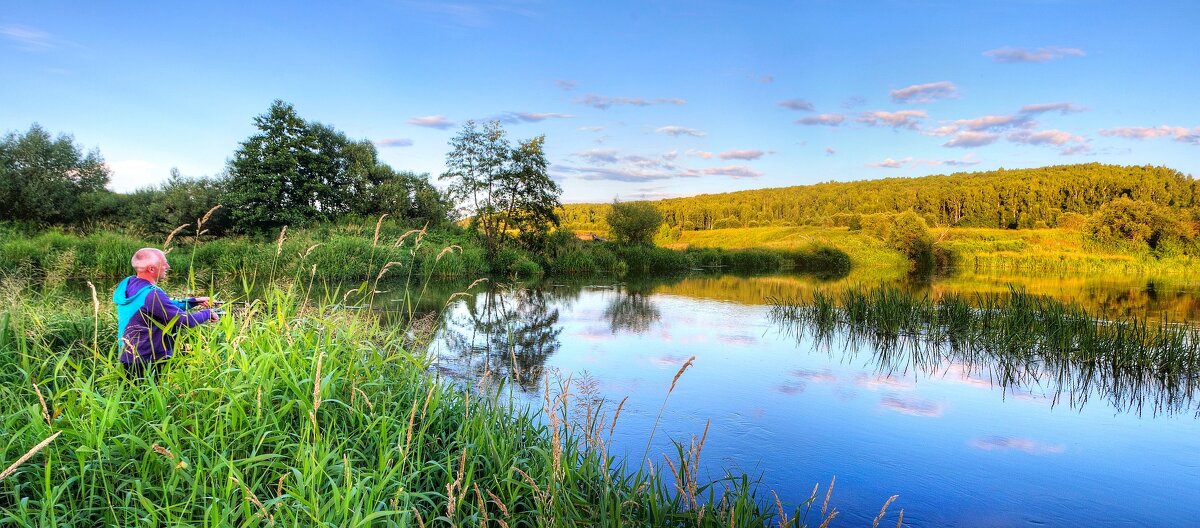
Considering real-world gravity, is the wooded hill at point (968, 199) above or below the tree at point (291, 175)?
above

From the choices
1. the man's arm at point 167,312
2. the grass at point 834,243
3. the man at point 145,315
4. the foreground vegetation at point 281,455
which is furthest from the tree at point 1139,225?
the man at point 145,315

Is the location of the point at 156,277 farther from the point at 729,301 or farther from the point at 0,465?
the point at 729,301

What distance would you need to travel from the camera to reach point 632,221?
30.7m

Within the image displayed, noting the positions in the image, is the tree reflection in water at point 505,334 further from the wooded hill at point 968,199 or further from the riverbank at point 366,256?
the wooded hill at point 968,199

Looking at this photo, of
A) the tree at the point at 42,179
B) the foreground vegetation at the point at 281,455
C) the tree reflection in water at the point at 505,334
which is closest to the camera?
the foreground vegetation at the point at 281,455

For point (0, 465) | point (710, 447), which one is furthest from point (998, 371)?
point (0, 465)

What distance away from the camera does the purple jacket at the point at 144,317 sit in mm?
3408

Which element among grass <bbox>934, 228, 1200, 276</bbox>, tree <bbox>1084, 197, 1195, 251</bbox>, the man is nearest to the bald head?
the man

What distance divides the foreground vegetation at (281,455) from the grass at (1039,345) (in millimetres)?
5900

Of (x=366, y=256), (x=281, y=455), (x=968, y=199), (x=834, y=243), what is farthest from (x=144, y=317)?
(x=968, y=199)

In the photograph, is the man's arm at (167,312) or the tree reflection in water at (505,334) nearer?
the man's arm at (167,312)

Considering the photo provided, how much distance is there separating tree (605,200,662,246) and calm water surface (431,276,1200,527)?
19.6 meters

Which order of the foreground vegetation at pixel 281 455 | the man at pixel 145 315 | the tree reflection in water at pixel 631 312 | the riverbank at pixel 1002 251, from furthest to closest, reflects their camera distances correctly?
the riverbank at pixel 1002 251 < the tree reflection in water at pixel 631 312 < the man at pixel 145 315 < the foreground vegetation at pixel 281 455

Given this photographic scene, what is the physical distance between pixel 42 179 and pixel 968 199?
68771 mm
